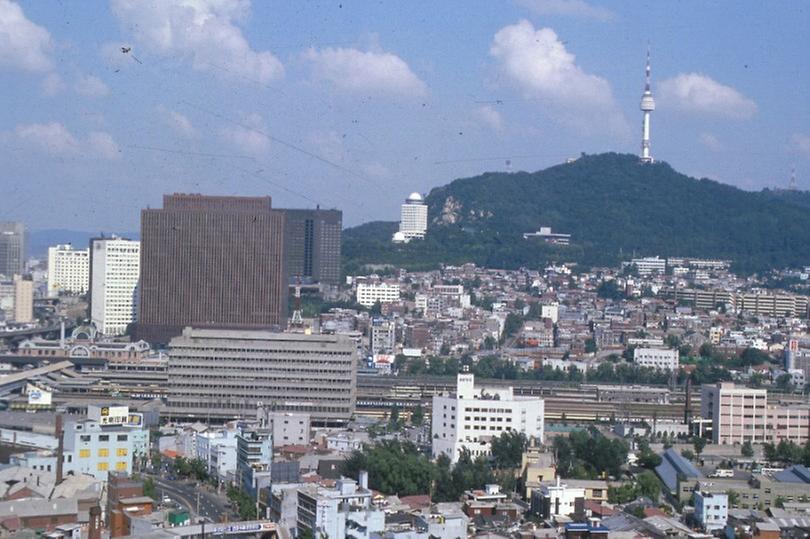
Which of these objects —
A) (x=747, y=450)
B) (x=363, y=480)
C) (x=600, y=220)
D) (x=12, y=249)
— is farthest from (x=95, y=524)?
(x=600, y=220)

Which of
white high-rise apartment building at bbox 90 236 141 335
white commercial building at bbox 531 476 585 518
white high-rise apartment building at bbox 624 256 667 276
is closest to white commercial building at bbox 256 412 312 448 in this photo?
white commercial building at bbox 531 476 585 518

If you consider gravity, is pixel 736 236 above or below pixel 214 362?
above

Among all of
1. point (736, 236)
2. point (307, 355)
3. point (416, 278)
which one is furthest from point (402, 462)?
point (736, 236)

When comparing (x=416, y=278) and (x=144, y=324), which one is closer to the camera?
(x=144, y=324)

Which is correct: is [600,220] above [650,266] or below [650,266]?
above

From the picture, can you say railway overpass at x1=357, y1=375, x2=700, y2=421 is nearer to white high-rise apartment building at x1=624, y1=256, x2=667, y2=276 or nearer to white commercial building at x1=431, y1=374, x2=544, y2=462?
white commercial building at x1=431, y1=374, x2=544, y2=462

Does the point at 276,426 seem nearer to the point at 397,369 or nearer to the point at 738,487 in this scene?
the point at 738,487

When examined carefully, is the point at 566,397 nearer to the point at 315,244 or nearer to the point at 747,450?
the point at 747,450
